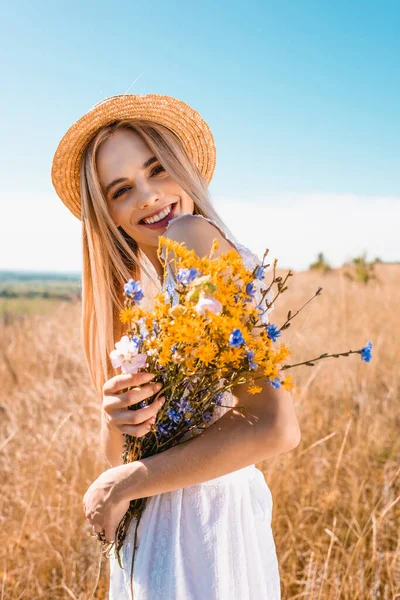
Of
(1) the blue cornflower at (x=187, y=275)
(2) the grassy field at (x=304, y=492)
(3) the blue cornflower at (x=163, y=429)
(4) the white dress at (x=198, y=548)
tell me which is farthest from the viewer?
(2) the grassy field at (x=304, y=492)

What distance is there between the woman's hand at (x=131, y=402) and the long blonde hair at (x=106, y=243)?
20.7 inches

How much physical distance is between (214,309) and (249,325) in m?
0.20

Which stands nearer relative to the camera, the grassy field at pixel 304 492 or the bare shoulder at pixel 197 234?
the bare shoulder at pixel 197 234

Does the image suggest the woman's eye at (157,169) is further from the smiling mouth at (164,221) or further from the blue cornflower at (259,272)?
the blue cornflower at (259,272)

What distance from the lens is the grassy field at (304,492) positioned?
2.49 metres

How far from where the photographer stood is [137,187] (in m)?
1.70

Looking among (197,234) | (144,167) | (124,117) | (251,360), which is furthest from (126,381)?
(124,117)

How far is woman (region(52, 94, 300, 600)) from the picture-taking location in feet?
3.86

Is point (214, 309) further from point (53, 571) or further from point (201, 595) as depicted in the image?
point (53, 571)

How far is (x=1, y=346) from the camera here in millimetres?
6422

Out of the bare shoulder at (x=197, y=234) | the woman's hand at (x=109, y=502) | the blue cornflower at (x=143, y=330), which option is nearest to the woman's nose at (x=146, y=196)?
the bare shoulder at (x=197, y=234)

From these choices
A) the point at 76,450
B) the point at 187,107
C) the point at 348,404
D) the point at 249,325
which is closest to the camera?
the point at 249,325

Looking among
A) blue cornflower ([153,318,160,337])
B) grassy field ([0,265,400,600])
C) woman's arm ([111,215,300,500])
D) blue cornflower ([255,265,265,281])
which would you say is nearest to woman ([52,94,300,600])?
woman's arm ([111,215,300,500])

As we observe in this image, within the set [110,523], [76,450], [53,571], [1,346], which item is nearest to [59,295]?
[1,346]
